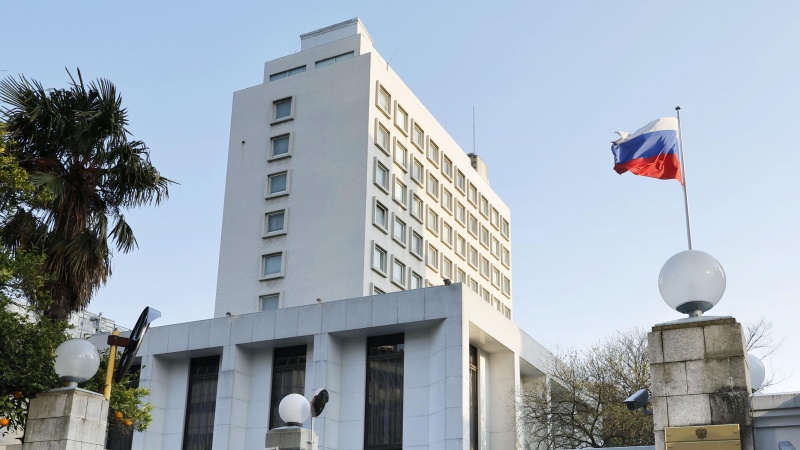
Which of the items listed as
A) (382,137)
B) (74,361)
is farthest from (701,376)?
(382,137)

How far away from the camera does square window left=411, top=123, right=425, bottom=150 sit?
178ft

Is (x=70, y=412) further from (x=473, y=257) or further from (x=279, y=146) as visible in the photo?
(x=473, y=257)

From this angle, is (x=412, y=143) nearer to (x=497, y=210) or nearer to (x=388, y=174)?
(x=388, y=174)

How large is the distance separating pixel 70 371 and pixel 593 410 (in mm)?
26638

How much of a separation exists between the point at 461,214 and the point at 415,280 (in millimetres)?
10570

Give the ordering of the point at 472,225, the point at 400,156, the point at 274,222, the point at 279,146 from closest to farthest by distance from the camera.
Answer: the point at 274,222 < the point at 279,146 < the point at 400,156 < the point at 472,225

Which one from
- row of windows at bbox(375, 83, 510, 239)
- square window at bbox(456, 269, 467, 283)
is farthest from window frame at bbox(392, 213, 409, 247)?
square window at bbox(456, 269, 467, 283)

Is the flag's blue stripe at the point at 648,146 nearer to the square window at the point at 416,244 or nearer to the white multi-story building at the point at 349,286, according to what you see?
the white multi-story building at the point at 349,286

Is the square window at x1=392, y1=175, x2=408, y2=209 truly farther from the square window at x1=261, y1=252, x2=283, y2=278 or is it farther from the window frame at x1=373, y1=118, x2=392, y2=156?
the square window at x1=261, y1=252, x2=283, y2=278

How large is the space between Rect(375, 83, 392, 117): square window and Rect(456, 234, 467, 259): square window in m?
11.9

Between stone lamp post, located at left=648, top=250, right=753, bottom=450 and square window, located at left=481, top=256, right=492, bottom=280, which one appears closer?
stone lamp post, located at left=648, top=250, right=753, bottom=450

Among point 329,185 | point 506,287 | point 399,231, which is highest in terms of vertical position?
point 506,287

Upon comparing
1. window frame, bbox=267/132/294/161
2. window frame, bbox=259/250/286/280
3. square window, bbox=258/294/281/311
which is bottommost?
square window, bbox=258/294/281/311

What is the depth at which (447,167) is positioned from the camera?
59438mm
